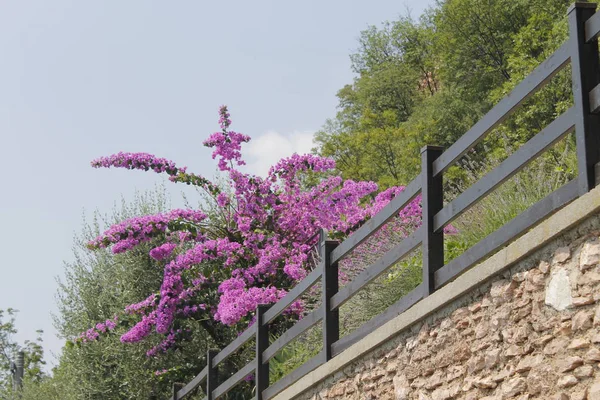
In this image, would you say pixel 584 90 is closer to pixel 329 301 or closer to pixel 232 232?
pixel 329 301

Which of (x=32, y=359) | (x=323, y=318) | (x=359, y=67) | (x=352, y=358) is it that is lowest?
(x=352, y=358)

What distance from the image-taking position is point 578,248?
185 inches

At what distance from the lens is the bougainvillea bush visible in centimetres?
1288

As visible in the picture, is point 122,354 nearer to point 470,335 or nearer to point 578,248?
point 470,335

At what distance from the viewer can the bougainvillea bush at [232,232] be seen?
1288 centimetres

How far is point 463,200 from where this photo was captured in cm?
598

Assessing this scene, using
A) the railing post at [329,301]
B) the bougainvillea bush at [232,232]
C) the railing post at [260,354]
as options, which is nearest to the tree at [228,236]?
the bougainvillea bush at [232,232]

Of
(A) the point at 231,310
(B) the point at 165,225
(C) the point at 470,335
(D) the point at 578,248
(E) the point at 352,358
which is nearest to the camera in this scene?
(D) the point at 578,248

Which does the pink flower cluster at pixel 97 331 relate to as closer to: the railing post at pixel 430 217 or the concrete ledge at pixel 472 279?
the concrete ledge at pixel 472 279

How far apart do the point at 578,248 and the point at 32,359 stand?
130 feet

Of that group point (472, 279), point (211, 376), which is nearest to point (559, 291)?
point (472, 279)

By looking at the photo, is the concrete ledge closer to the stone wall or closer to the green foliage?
the stone wall

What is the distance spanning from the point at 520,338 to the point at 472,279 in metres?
0.57

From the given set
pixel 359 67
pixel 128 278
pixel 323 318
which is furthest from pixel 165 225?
pixel 359 67
